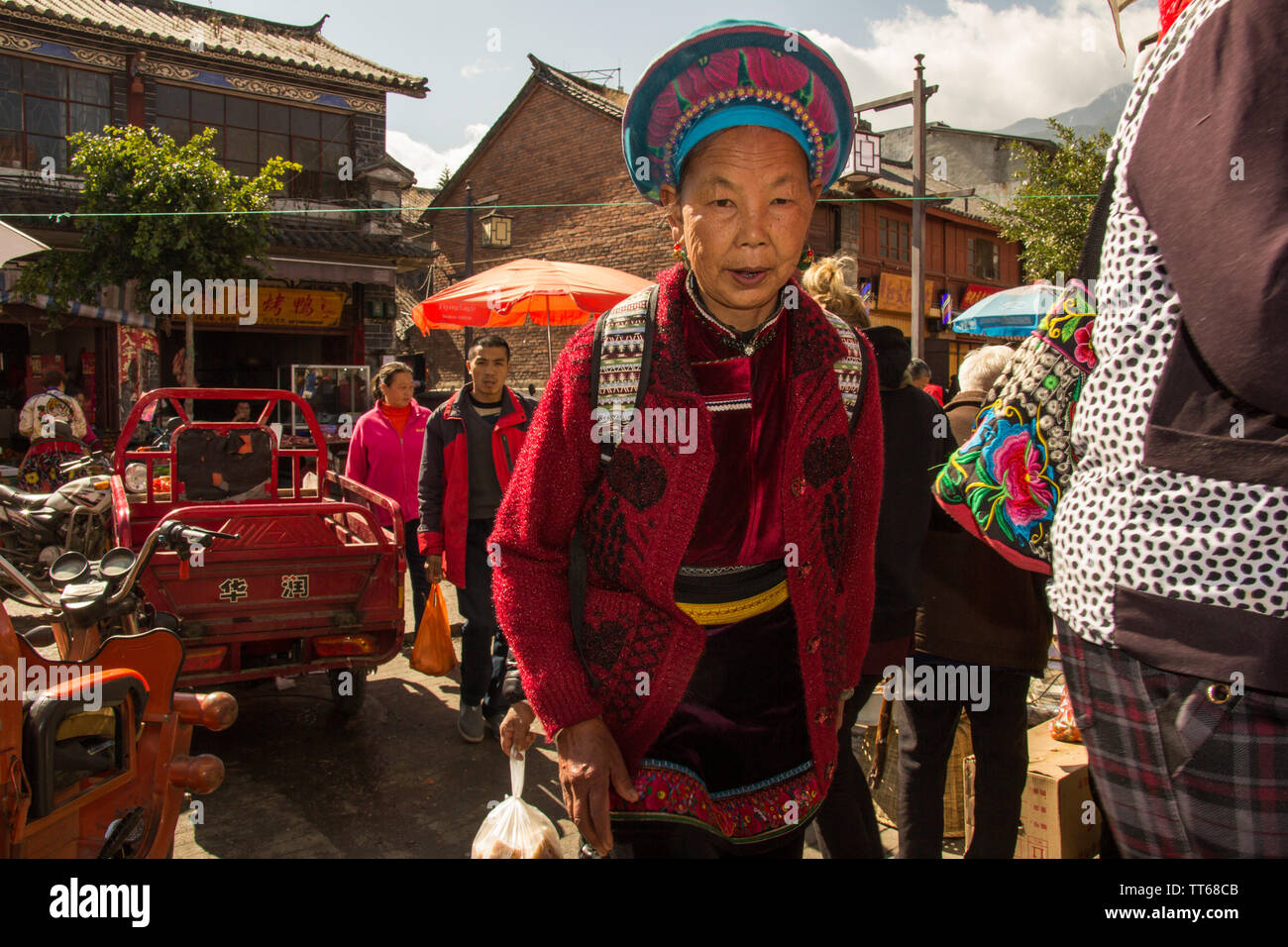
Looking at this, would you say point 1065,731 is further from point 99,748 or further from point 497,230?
point 497,230

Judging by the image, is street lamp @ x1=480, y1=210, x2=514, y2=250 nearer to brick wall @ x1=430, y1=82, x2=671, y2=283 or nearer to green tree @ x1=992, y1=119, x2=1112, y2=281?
brick wall @ x1=430, y1=82, x2=671, y2=283

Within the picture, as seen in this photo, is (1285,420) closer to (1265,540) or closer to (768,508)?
(1265,540)

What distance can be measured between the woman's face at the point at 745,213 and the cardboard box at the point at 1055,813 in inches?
81.2

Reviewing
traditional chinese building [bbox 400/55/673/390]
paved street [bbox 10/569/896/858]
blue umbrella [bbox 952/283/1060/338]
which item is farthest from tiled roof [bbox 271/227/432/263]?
paved street [bbox 10/569/896/858]

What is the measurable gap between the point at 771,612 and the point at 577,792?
515mm

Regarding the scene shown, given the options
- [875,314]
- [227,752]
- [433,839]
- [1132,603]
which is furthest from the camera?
[875,314]

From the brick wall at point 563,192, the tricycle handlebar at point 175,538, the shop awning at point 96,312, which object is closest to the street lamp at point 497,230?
the brick wall at point 563,192

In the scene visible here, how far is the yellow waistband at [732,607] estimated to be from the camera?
1685 millimetres

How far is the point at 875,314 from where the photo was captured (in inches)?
1089

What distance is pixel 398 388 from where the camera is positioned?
228 inches

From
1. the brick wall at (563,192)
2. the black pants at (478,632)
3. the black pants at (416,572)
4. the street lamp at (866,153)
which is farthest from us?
the brick wall at (563,192)

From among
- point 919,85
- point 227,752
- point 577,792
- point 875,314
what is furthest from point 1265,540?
point 875,314

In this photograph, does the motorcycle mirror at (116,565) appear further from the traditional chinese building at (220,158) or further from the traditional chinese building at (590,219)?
the traditional chinese building at (590,219)

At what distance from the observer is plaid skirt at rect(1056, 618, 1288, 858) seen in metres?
1.13
